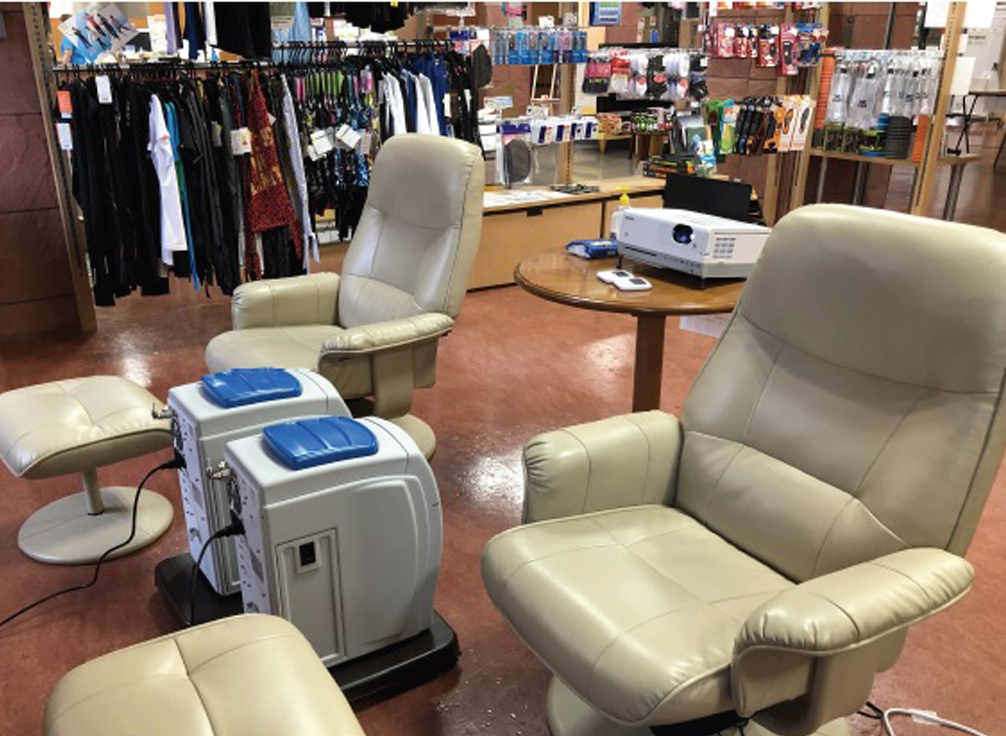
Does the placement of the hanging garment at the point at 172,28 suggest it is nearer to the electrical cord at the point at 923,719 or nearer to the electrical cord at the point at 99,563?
the electrical cord at the point at 99,563

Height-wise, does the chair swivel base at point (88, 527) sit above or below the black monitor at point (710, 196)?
below

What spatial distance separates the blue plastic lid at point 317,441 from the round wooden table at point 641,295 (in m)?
0.85

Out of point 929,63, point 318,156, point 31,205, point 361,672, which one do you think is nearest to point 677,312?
point 361,672

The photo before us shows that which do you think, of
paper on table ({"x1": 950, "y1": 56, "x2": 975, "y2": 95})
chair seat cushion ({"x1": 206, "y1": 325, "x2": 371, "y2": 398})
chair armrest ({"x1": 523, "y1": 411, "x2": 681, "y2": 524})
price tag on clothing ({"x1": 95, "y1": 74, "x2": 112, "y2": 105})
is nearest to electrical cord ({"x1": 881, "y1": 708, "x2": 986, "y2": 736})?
chair armrest ({"x1": 523, "y1": 411, "x2": 681, "y2": 524})

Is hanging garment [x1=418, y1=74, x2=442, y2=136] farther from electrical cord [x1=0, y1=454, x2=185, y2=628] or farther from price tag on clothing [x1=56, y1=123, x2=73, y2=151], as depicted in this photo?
electrical cord [x1=0, y1=454, x2=185, y2=628]

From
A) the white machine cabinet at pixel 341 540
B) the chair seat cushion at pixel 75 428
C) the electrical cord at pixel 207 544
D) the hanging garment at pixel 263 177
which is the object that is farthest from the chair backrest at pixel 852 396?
the hanging garment at pixel 263 177

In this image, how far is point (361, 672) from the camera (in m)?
1.96

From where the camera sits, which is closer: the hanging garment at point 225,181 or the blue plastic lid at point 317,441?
the blue plastic lid at point 317,441

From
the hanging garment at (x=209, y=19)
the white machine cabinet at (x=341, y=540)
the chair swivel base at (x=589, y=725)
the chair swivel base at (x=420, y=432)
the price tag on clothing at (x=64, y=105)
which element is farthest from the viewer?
the hanging garment at (x=209, y=19)

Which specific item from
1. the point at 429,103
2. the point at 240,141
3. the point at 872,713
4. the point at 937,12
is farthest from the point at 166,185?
the point at 937,12

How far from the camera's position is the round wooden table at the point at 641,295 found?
239cm

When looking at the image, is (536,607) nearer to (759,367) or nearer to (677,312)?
(759,367)

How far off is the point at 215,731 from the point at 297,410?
888 mm

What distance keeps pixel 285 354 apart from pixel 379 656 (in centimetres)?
121
